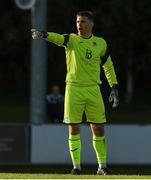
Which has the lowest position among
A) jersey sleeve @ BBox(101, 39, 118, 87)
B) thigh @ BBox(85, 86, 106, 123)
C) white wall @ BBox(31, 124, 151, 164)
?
white wall @ BBox(31, 124, 151, 164)

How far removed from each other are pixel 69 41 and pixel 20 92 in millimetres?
33317

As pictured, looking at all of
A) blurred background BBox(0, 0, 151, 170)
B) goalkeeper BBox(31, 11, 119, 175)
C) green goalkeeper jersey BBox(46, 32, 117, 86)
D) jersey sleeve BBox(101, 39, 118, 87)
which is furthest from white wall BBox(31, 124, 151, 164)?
blurred background BBox(0, 0, 151, 170)

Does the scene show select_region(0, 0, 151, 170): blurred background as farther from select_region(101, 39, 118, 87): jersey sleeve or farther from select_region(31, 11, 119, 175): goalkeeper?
select_region(31, 11, 119, 175): goalkeeper

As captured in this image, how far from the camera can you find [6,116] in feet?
105

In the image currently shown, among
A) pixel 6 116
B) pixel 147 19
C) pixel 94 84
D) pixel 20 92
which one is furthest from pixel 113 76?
pixel 20 92

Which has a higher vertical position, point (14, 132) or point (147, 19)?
point (147, 19)

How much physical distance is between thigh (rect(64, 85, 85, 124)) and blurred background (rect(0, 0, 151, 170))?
71.2ft

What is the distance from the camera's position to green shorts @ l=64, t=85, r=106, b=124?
9.32 m

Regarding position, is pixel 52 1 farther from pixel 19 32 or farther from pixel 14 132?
pixel 14 132

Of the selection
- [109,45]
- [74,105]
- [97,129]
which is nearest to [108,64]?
[74,105]

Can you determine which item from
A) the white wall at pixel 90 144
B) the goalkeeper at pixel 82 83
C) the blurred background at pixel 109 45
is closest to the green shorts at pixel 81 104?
the goalkeeper at pixel 82 83

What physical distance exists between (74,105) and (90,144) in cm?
297

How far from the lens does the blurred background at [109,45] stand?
34.4 metres

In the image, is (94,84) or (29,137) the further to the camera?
(29,137)
